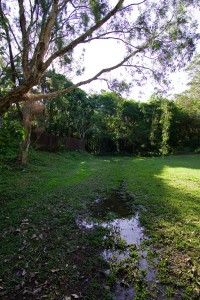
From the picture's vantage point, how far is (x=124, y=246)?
4.04m

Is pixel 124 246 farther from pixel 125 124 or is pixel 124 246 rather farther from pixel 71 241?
pixel 125 124

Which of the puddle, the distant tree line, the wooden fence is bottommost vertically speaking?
the puddle

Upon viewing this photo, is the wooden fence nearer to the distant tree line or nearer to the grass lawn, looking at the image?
the distant tree line

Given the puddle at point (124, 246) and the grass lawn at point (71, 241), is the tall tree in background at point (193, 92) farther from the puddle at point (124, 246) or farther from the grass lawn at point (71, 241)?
the puddle at point (124, 246)

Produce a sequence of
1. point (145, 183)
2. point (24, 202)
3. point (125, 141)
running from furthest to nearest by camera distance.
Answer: point (125, 141)
point (145, 183)
point (24, 202)

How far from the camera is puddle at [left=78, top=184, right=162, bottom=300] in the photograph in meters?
2.96

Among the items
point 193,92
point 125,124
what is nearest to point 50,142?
point 125,124

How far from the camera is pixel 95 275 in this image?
3160 mm

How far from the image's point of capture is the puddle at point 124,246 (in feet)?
9.73

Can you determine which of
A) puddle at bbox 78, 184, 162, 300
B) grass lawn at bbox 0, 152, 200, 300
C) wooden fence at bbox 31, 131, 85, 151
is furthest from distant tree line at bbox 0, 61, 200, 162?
puddle at bbox 78, 184, 162, 300

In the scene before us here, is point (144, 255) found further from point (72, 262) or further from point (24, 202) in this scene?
point (24, 202)

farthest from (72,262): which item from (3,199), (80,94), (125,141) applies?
(125,141)

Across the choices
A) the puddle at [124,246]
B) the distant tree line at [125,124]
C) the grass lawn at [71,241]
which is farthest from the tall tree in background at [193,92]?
the puddle at [124,246]

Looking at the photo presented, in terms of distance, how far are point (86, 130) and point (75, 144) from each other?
14.4 feet
